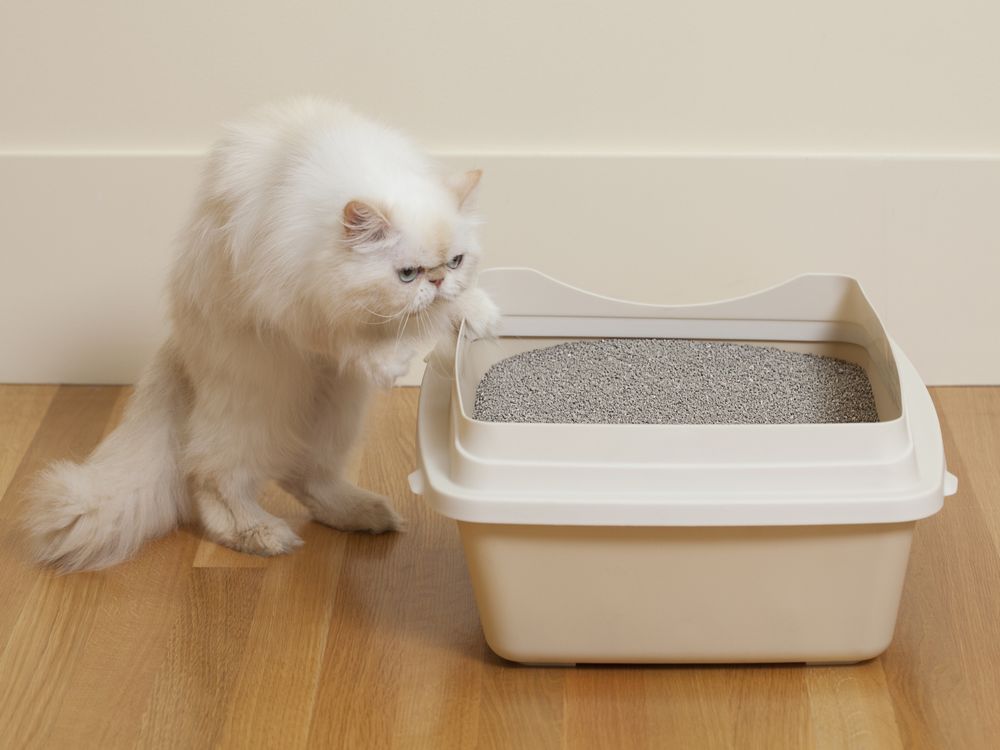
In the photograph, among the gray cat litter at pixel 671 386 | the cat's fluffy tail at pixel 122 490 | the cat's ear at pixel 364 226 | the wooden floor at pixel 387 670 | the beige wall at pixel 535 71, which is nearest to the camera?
the cat's ear at pixel 364 226

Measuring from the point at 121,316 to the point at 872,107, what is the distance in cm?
126

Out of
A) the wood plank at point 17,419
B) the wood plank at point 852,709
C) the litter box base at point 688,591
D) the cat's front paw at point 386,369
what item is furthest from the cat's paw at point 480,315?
the wood plank at point 17,419

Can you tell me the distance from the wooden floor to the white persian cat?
61 mm

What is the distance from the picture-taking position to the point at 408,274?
1401 millimetres

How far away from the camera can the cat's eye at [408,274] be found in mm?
1396

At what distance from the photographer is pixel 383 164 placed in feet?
4.74

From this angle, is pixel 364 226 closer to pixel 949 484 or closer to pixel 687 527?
pixel 687 527

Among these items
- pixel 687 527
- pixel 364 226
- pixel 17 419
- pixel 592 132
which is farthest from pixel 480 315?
pixel 17 419

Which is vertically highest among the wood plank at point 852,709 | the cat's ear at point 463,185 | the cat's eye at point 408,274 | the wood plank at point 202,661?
the cat's ear at point 463,185

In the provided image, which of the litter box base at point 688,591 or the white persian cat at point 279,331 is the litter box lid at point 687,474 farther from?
the white persian cat at point 279,331

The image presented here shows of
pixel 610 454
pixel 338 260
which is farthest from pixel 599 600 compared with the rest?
pixel 338 260

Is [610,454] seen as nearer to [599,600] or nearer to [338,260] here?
[599,600]

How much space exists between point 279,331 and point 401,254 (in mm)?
265

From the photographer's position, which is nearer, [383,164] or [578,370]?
[383,164]
